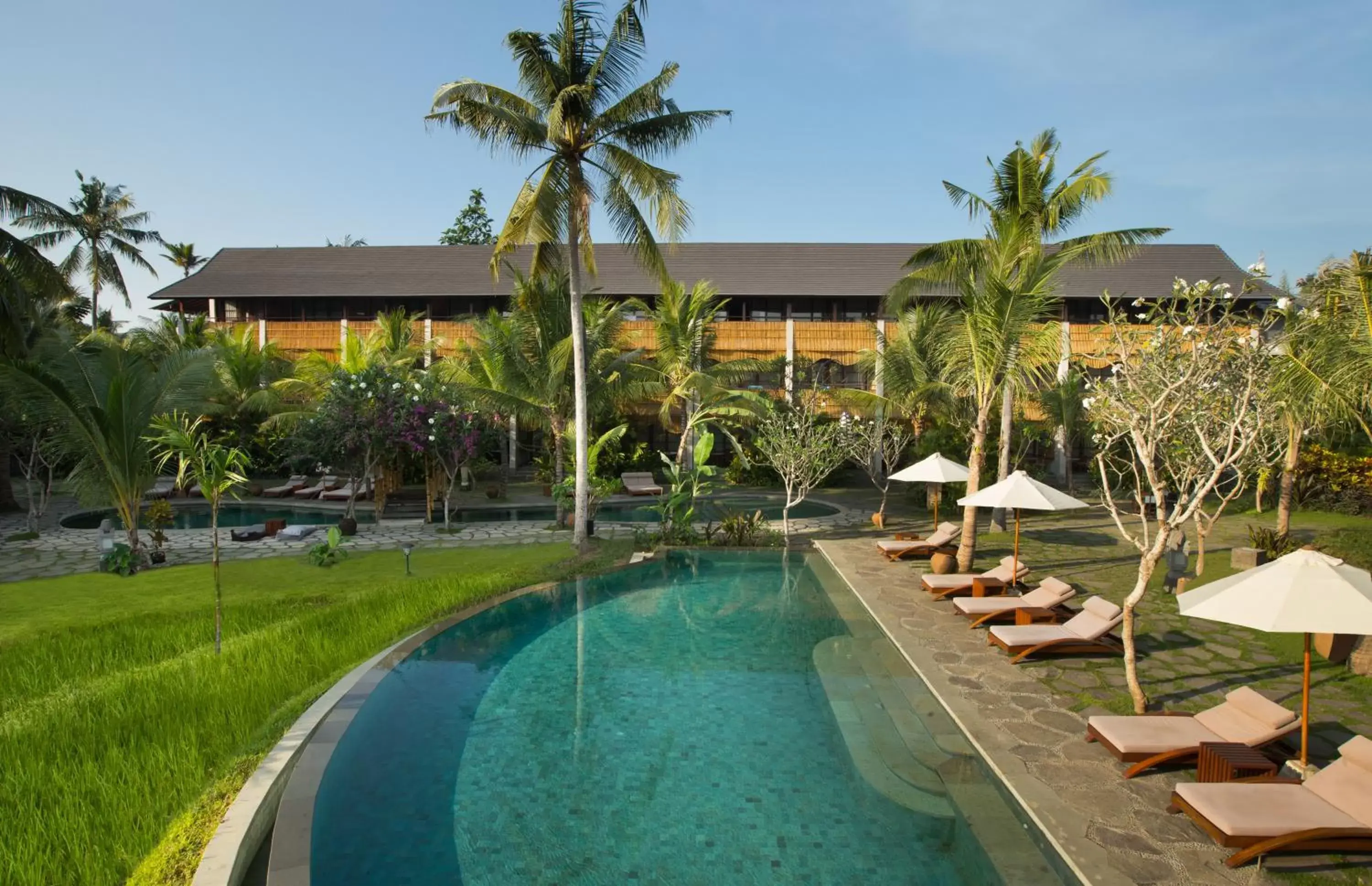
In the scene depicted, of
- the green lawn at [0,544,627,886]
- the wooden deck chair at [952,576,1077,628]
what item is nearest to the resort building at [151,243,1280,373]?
the green lawn at [0,544,627,886]

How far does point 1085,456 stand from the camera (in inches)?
1075

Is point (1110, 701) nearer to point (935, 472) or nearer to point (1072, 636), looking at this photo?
point (1072, 636)

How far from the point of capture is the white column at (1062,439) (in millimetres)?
22625

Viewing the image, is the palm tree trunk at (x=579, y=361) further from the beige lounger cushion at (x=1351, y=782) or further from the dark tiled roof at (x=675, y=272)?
the dark tiled roof at (x=675, y=272)

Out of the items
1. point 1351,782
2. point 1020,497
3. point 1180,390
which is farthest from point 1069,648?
point 1351,782

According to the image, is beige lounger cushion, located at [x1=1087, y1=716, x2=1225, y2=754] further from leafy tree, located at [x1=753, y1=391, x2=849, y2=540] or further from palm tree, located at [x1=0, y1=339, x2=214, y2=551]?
palm tree, located at [x1=0, y1=339, x2=214, y2=551]

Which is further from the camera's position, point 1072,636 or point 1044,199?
point 1044,199

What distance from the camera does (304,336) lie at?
2762 cm

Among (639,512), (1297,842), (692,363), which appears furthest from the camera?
(692,363)

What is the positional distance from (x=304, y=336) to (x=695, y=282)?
14070mm

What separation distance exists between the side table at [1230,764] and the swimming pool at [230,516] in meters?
16.4

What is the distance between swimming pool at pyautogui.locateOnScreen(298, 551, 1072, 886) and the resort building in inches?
715

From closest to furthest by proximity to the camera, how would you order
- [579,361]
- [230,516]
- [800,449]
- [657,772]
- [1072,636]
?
[657,772], [1072,636], [579,361], [800,449], [230,516]

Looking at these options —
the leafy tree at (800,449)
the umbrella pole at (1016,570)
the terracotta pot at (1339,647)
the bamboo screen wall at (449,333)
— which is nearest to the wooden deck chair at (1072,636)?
the terracotta pot at (1339,647)
